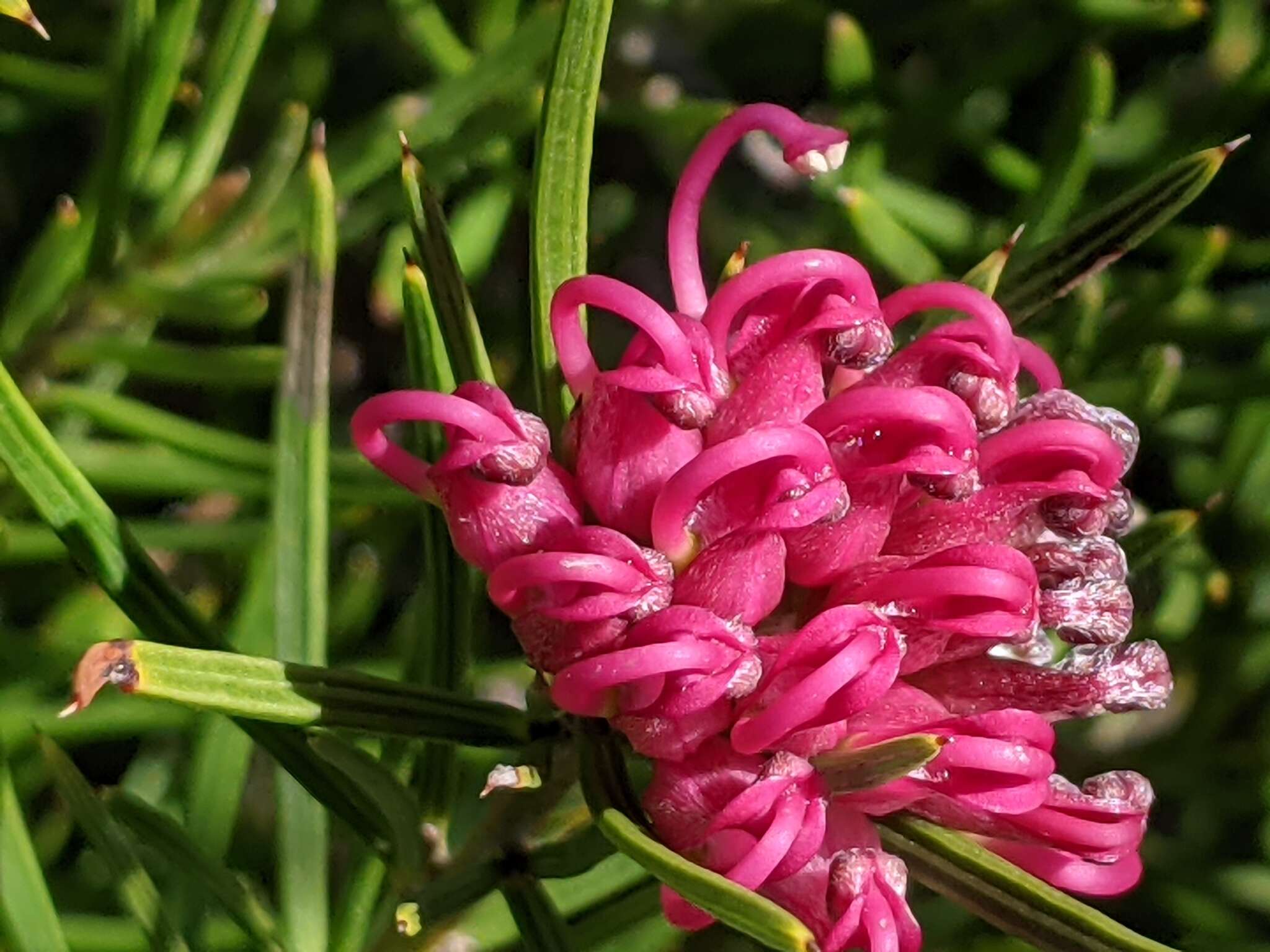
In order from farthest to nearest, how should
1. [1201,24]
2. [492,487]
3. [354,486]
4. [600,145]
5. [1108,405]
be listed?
1. [600,145]
2. [1201,24]
3. [1108,405]
4. [354,486]
5. [492,487]

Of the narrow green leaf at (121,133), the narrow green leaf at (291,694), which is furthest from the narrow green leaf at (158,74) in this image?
the narrow green leaf at (291,694)

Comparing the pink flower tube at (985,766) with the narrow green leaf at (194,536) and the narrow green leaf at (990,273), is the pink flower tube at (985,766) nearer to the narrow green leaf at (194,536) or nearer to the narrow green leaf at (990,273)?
the narrow green leaf at (990,273)

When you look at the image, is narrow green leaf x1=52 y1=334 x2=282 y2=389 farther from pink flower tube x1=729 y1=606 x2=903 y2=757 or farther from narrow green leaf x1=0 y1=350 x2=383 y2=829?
pink flower tube x1=729 y1=606 x2=903 y2=757

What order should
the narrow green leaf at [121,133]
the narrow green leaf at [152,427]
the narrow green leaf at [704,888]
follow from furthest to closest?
1. the narrow green leaf at [152,427]
2. the narrow green leaf at [121,133]
3. the narrow green leaf at [704,888]

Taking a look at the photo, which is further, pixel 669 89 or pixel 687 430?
pixel 669 89

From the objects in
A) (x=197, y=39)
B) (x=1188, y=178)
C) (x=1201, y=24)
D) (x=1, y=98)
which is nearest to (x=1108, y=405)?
(x=1188, y=178)

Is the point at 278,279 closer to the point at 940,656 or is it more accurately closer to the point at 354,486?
the point at 354,486

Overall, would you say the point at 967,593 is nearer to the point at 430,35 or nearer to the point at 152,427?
the point at 152,427
